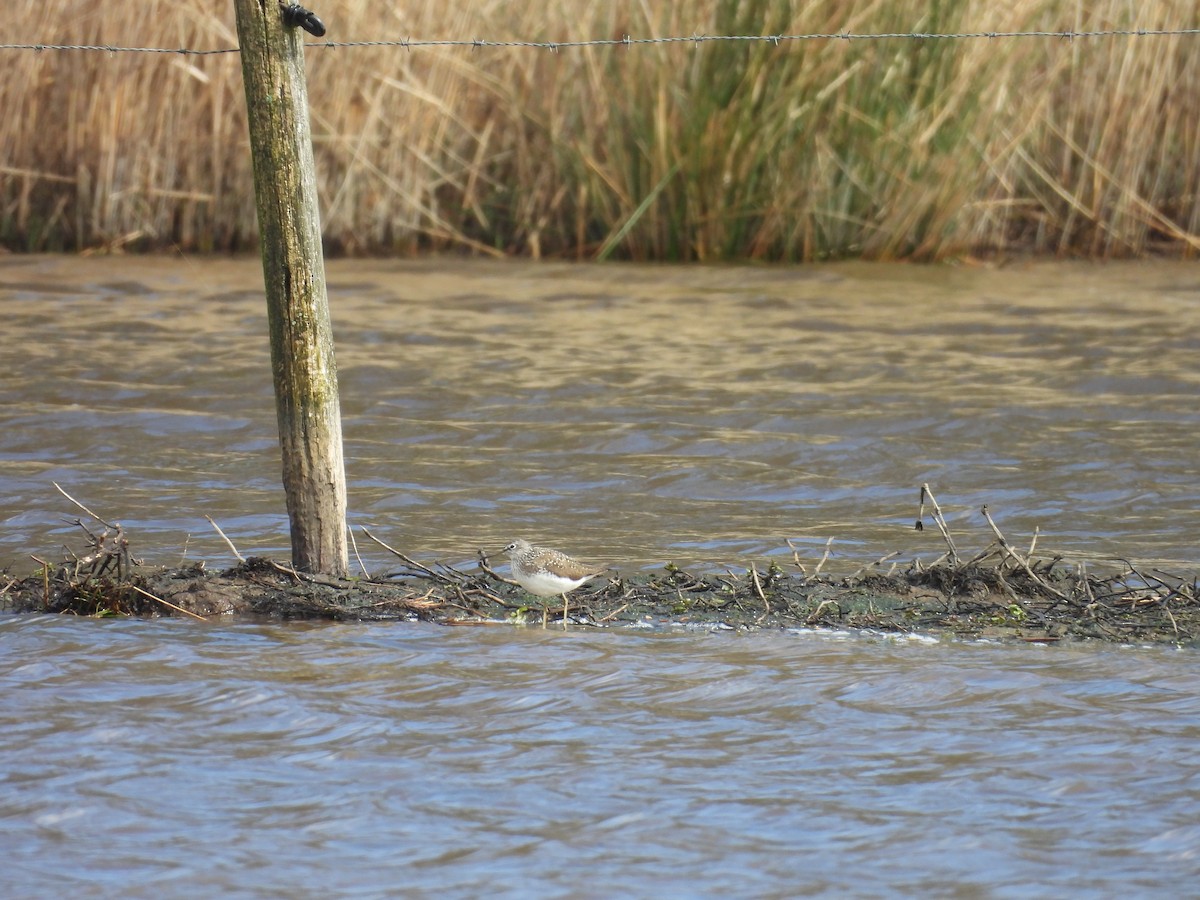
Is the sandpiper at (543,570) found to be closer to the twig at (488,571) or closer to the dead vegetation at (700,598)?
the dead vegetation at (700,598)

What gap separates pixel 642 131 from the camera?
1248 cm

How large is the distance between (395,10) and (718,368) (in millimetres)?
4399

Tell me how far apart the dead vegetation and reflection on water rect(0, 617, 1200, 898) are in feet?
0.47

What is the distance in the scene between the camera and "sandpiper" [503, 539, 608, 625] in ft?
17.1

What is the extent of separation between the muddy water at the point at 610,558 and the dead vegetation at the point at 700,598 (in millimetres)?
158

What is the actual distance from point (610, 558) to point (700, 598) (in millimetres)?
782

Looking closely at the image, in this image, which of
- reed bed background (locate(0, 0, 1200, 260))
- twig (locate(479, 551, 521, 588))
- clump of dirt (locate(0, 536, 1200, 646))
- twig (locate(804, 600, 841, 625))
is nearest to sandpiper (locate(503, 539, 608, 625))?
clump of dirt (locate(0, 536, 1200, 646))

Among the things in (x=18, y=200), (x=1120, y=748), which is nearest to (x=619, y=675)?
(x=1120, y=748)

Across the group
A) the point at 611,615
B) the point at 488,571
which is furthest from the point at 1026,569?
the point at 488,571

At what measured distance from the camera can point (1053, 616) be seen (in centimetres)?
526

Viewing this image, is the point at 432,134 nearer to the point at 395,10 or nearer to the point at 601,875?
the point at 395,10

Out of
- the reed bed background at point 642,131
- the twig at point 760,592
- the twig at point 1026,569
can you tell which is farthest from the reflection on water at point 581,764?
the reed bed background at point 642,131

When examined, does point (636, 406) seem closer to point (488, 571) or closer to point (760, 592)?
point (488, 571)

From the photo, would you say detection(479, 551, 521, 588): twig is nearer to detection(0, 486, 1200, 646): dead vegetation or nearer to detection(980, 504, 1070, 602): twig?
detection(0, 486, 1200, 646): dead vegetation
